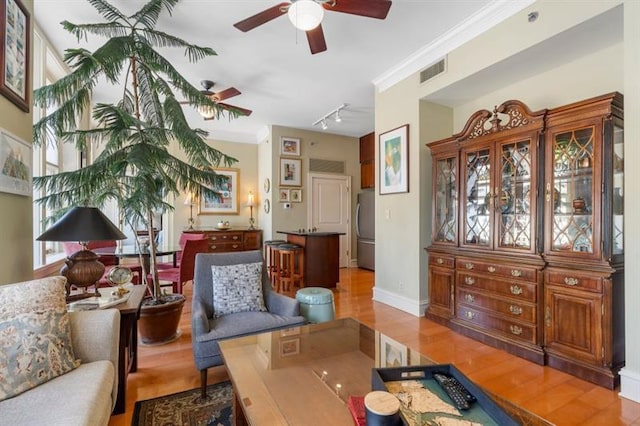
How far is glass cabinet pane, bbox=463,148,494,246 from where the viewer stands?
9.94 ft

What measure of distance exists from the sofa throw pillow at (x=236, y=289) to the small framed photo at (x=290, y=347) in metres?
0.72

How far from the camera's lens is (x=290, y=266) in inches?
192

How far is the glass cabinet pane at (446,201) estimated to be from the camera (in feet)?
11.0

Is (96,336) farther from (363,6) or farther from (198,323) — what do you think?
(363,6)

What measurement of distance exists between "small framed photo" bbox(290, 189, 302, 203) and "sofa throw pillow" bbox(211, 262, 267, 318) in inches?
152

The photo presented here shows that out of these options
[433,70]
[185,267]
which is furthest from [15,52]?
[433,70]

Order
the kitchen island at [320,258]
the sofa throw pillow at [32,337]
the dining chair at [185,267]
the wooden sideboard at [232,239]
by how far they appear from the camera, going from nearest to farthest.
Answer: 1. the sofa throw pillow at [32,337]
2. the dining chair at [185,267]
3. the kitchen island at [320,258]
4. the wooden sideboard at [232,239]

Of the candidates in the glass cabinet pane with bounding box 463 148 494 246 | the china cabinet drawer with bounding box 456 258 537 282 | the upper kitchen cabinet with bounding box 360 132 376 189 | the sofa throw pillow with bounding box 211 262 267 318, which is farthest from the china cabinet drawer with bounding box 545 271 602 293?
the upper kitchen cabinet with bounding box 360 132 376 189

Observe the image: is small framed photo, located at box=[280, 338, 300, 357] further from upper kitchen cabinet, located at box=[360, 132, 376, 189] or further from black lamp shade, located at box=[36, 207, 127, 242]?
upper kitchen cabinet, located at box=[360, 132, 376, 189]

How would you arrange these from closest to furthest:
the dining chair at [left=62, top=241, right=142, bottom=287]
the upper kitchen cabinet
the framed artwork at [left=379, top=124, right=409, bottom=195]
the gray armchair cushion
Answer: the gray armchair cushion < the dining chair at [left=62, top=241, right=142, bottom=287] < the framed artwork at [left=379, top=124, right=409, bottom=195] < the upper kitchen cabinet

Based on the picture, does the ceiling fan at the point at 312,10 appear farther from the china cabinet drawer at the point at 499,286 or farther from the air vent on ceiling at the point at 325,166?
the air vent on ceiling at the point at 325,166

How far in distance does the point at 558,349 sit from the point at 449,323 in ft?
3.31

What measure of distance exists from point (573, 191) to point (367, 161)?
4663 mm

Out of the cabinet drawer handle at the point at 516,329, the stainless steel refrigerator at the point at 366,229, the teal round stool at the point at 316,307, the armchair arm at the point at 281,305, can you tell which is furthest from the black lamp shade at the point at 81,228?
the stainless steel refrigerator at the point at 366,229
